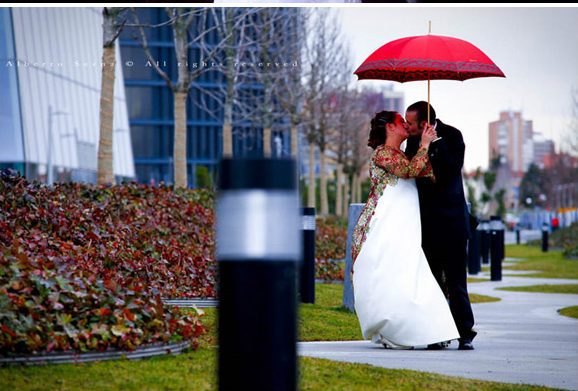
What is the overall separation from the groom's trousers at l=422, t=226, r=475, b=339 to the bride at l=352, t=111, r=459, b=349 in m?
0.14

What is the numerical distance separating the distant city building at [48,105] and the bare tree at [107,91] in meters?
10.9

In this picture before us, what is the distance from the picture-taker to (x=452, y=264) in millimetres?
7938

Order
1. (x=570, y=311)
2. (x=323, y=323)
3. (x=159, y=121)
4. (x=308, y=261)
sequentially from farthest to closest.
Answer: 1. (x=159, y=121)
2. (x=570, y=311)
3. (x=308, y=261)
4. (x=323, y=323)

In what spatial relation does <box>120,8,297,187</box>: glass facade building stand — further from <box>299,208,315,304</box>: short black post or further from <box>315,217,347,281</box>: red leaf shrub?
<box>299,208,315,304</box>: short black post

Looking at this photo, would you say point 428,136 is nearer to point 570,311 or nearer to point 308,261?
point 308,261

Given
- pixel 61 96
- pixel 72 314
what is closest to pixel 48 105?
pixel 61 96

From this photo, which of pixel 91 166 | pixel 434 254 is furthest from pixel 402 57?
pixel 91 166

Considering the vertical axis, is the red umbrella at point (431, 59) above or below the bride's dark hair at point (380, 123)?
above

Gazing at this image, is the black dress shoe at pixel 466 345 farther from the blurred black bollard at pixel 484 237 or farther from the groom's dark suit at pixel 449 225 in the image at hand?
the blurred black bollard at pixel 484 237

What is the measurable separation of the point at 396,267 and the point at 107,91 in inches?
362

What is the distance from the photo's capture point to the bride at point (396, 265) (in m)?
7.68

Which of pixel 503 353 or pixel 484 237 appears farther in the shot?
pixel 484 237

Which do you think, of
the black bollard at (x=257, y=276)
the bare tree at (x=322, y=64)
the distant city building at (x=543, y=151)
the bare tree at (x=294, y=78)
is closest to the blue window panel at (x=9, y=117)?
the bare tree at (x=294, y=78)

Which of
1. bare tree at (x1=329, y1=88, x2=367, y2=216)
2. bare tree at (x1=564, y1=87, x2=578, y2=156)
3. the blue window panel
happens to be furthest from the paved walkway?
bare tree at (x1=329, y1=88, x2=367, y2=216)
